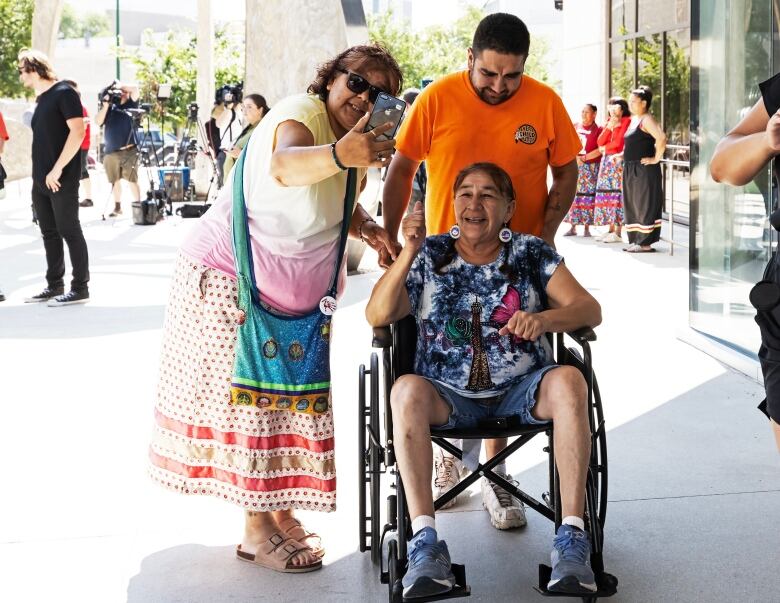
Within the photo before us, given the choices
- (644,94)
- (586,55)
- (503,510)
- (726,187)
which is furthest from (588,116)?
(503,510)

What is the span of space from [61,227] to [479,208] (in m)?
5.22

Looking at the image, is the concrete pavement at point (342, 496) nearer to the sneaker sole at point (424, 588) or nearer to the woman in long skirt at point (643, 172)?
the sneaker sole at point (424, 588)

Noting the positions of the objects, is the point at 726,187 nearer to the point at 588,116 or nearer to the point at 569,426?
the point at 569,426

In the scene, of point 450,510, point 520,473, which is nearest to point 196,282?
point 450,510

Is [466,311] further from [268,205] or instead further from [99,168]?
[99,168]

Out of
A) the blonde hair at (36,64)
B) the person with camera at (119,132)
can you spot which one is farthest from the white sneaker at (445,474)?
the person with camera at (119,132)

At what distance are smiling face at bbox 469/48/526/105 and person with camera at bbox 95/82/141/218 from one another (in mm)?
10712

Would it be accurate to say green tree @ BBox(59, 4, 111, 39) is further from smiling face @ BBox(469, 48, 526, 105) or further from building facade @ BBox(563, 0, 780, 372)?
smiling face @ BBox(469, 48, 526, 105)

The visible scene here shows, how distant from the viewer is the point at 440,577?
2744 millimetres

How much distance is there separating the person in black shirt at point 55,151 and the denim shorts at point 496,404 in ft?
16.7

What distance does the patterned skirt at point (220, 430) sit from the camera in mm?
3186

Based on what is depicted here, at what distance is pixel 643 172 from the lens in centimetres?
1116

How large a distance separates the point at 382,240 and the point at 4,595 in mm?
1525

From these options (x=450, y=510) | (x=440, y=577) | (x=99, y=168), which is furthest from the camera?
(x=99, y=168)
